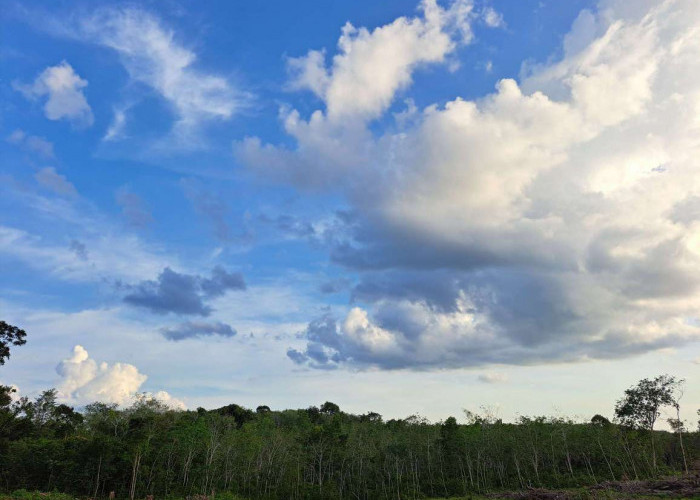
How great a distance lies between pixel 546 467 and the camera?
327 feet

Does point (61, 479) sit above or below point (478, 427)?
below

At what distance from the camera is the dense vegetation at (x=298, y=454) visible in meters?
66.9

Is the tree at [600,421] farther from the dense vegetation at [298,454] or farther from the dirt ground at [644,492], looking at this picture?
the dirt ground at [644,492]

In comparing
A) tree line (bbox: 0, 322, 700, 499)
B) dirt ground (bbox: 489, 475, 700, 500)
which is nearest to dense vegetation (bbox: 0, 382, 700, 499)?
tree line (bbox: 0, 322, 700, 499)

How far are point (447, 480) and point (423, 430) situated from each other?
12.9 meters

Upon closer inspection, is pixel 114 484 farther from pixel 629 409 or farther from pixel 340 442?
pixel 629 409

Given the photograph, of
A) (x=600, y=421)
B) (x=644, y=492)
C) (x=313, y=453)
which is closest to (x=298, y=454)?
(x=313, y=453)

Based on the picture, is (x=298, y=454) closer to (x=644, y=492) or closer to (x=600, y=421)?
(x=644, y=492)

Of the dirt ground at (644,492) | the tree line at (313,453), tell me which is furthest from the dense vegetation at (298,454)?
the dirt ground at (644,492)

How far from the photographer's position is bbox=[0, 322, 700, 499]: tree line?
2638 inches

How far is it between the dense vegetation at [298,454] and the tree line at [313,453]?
240mm

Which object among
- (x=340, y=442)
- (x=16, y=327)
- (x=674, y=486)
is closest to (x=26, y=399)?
(x=16, y=327)

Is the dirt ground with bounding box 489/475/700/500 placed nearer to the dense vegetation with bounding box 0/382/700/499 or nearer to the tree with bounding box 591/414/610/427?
the dense vegetation with bounding box 0/382/700/499

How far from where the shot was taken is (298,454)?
93.3 metres
